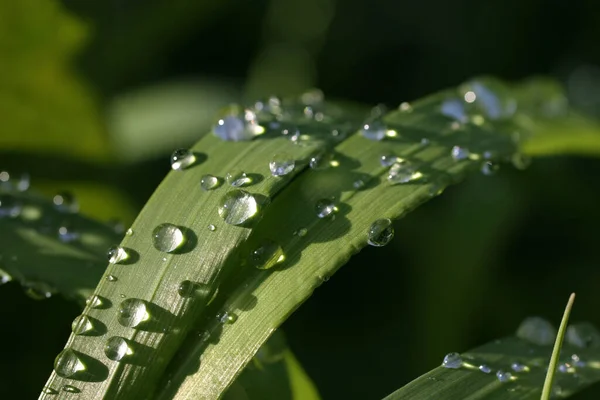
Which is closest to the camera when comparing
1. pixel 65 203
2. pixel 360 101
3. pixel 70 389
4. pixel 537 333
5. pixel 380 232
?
pixel 70 389

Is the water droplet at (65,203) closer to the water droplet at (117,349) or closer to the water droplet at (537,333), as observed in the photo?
the water droplet at (117,349)

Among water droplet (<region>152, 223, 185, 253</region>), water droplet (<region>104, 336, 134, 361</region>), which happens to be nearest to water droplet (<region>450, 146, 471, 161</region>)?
water droplet (<region>152, 223, 185, 253</region>)

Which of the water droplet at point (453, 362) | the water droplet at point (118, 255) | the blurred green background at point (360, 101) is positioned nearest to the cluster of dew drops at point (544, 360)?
the water droplet at point (453, 362)

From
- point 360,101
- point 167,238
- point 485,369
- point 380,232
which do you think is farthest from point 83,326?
point 360,101

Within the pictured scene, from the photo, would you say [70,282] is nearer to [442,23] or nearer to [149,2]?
[149,2]

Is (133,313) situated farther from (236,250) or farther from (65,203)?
(65,203)

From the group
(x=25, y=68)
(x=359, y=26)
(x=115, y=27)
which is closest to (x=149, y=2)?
(x=115, y=27)
